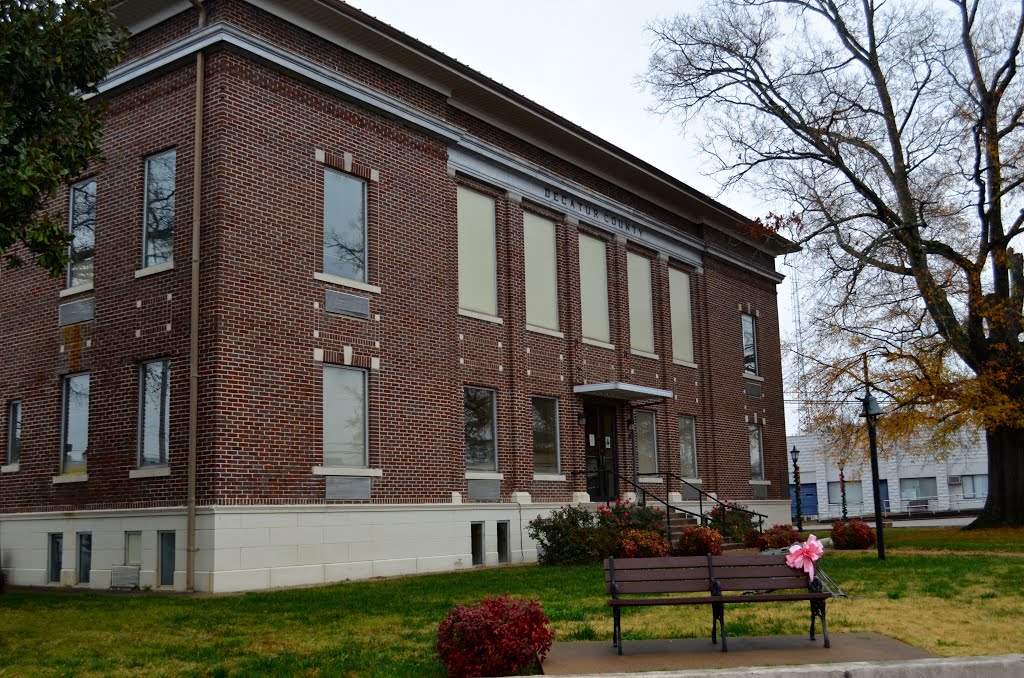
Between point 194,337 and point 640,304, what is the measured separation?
49.1 ft

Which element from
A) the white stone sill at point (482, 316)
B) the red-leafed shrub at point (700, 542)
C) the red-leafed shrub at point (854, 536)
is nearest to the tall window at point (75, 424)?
the white stone sill at point (482, 316)

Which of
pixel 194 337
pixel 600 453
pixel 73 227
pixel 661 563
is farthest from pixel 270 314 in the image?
pixel 600 453

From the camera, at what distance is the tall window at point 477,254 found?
75.5ft

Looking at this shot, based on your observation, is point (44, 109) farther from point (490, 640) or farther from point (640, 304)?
point (640, 304)

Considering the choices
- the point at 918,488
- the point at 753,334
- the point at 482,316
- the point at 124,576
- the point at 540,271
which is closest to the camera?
the point at 124,576

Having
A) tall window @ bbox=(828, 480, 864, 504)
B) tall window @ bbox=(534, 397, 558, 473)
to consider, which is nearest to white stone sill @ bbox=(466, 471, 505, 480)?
tall window @ bbox=(534, 397, 558, 473)

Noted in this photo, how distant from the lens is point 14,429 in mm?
21297

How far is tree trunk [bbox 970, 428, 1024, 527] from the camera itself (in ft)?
98.3

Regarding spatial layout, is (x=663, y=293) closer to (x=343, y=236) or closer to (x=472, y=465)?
(x=472, y=465)

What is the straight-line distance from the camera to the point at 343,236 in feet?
65.2

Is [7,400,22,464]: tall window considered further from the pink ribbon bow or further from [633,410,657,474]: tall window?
the pink ribbon bow

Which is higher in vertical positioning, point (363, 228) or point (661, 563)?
point (363, 228)

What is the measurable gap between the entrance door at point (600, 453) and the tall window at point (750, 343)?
374 inches

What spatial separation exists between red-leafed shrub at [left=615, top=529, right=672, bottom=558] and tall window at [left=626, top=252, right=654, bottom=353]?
8943 millimetres
